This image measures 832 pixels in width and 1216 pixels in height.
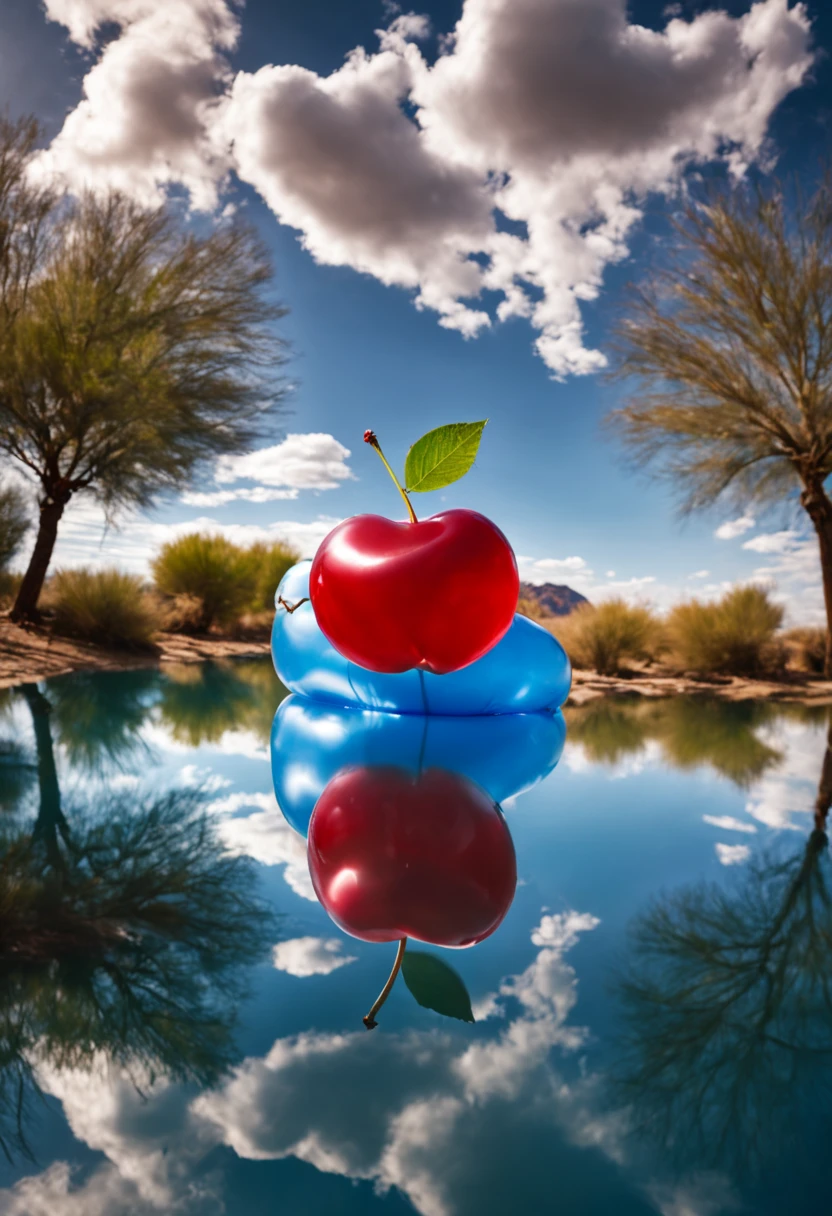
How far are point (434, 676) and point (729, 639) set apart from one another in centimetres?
513

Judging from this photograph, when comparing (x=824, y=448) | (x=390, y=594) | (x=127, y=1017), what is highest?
(x=824, y=448)

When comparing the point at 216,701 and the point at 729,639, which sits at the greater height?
the point at 729,639

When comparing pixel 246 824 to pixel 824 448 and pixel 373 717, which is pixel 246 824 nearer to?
pixel 373 717

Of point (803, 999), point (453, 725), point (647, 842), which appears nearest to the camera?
point (803, 999)

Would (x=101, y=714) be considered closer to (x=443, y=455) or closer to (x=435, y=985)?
(x=443, y=455)

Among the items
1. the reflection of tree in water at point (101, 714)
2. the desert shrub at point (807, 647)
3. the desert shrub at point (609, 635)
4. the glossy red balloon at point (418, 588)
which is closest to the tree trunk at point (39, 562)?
the reflection of tree in water at point (101, 714)

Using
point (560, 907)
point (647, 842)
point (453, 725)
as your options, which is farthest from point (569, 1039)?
point (453, 725)

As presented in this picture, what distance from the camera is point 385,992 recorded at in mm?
945

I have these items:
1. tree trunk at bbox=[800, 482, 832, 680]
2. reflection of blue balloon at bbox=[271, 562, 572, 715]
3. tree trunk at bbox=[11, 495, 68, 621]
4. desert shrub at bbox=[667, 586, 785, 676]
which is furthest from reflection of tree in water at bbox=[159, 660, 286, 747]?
tree trunk at bbox=[800, 482, 832, 680]

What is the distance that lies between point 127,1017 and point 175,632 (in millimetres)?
9263

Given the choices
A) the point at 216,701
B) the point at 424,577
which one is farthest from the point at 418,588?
the point at 216,701

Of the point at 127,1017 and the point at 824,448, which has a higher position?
the point at 824,448

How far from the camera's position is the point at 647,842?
1751 millimetres

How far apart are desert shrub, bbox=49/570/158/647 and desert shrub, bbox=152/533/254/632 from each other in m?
1.77
